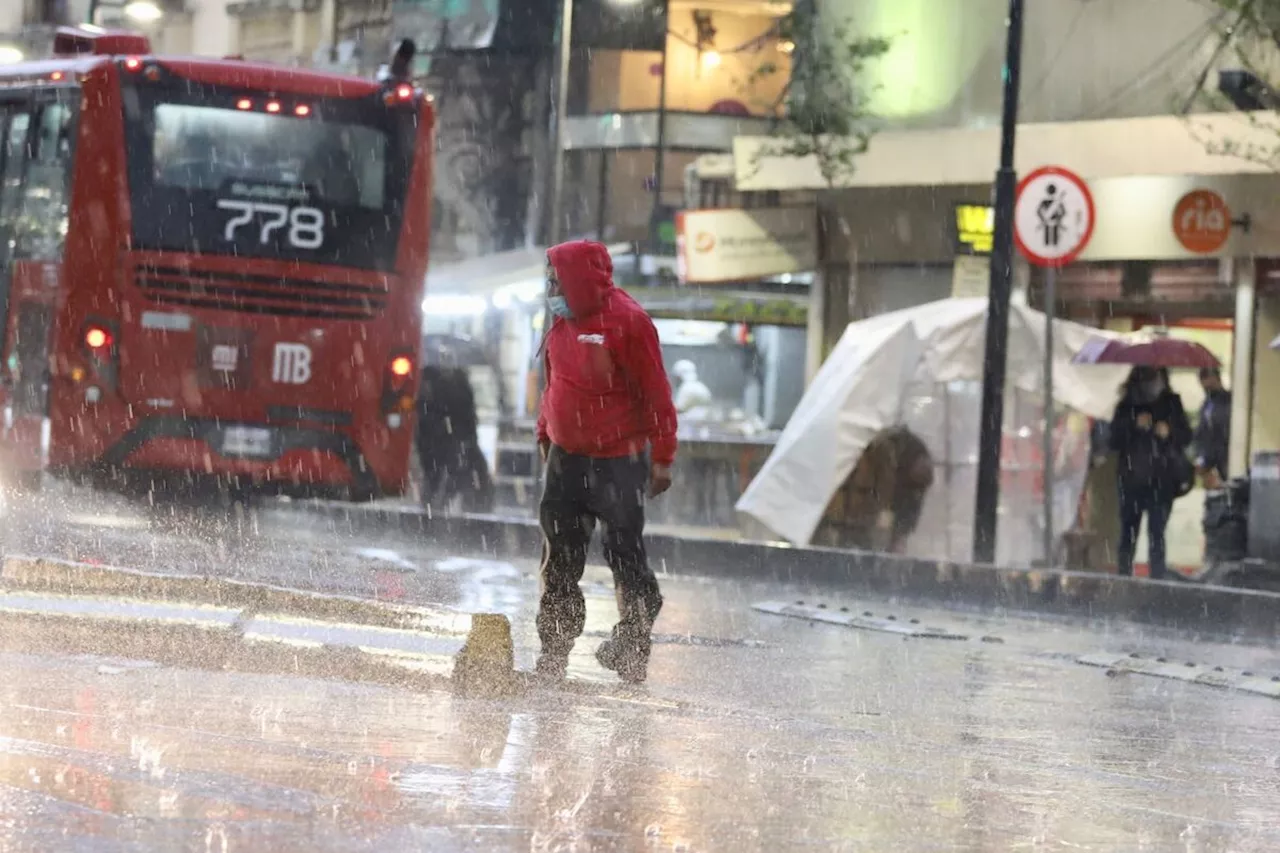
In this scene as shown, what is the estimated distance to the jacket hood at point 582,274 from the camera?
8.96m

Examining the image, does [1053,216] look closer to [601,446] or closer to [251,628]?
[601,446]

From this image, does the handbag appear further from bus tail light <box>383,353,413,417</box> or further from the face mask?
the face mask

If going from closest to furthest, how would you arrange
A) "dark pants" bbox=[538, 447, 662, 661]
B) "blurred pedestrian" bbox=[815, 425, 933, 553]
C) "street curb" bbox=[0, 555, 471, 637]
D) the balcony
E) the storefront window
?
"street curb" bbox=[0, 555, 471, 637]
"dark pants" bbox=[538, 447, 662, 661]
"blurred pedestrian" bbox=[815, 425, 933, 553]
the storefront window
the balcony

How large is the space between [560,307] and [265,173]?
8.53m

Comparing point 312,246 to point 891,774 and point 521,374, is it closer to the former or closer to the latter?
point 891,774

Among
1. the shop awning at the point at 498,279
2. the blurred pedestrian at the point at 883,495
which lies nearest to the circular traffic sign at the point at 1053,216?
the blurred pedestrian at the point at 883,495

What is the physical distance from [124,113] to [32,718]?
1052 cm

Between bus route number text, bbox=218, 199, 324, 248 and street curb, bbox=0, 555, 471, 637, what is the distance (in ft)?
24.8

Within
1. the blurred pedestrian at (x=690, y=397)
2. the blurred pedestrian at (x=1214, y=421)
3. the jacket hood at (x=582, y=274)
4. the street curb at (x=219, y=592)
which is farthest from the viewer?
the blurred pedestrian at (x=690, y=397)

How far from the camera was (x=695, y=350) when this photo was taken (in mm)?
35469

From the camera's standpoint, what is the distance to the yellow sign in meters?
25.5

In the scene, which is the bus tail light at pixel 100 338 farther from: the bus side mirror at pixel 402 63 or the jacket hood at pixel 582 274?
the jacket hood at pixel 582 274

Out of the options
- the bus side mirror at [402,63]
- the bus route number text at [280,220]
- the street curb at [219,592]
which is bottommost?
the street curb at [219,592]

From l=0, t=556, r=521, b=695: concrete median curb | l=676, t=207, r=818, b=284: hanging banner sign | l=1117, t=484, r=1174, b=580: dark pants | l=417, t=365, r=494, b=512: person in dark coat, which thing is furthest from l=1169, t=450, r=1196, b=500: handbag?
l=0, t=556, r=521, b=695: concrete median curb
